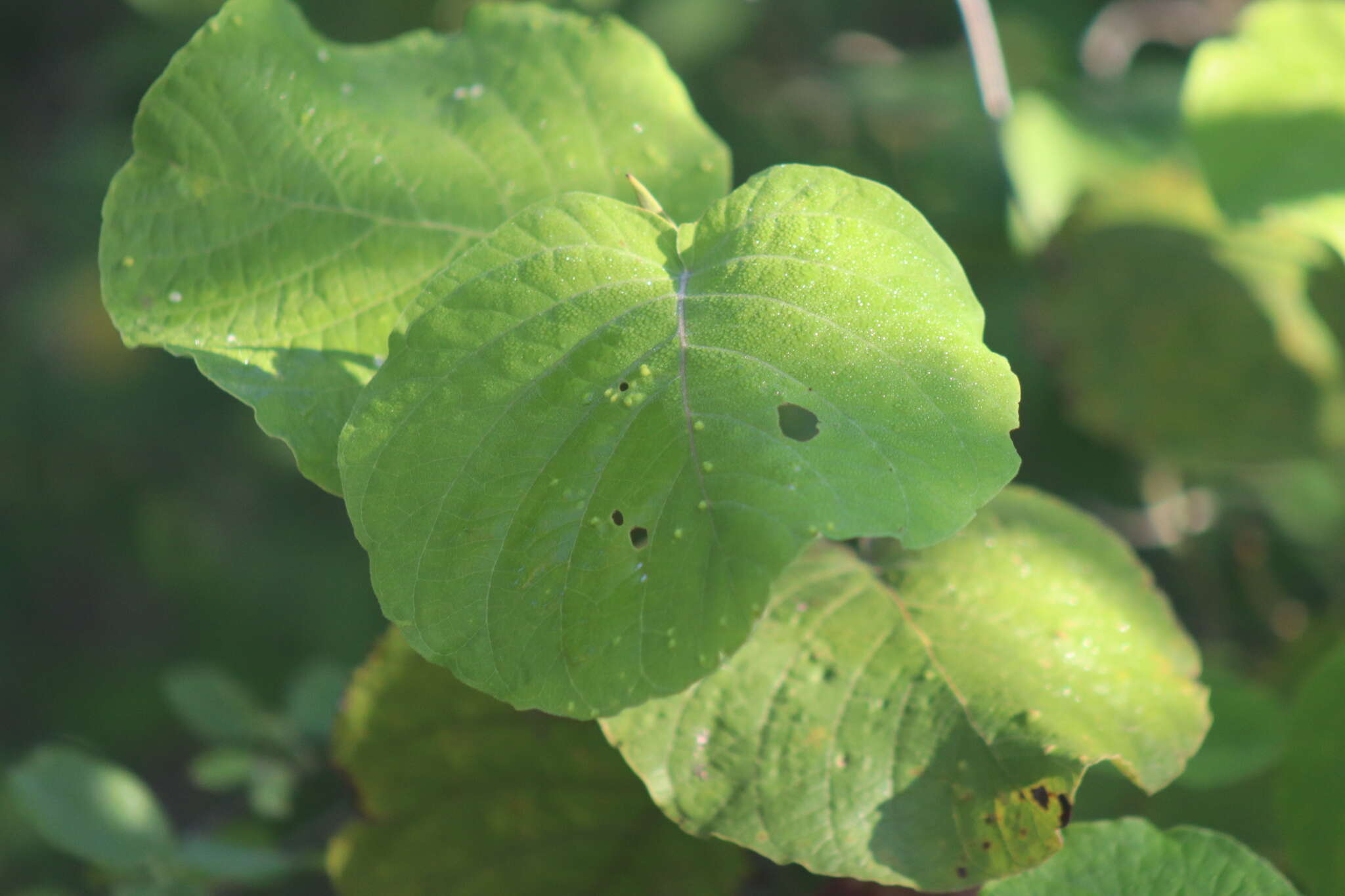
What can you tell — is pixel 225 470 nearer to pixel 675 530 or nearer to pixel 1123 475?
pixel 1123 475

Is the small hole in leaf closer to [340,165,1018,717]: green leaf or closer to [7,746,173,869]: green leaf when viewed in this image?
[340,165,1018,717]: green leaf

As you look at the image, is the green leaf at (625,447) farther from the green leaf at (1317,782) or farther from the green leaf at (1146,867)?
the green leaf at (1317,782)

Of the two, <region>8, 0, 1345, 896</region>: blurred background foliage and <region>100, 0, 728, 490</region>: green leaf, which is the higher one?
<region>100, 0, 728, 490</region>: green leaf

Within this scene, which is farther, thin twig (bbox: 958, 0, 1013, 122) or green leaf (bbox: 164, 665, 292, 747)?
thin twig (bbox: 958, 0, 1013, 122)

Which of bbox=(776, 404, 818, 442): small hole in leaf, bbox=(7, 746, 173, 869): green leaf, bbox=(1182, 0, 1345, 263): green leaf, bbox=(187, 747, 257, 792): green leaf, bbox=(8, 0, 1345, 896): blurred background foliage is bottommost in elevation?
bbox=(8, 0, 1345, 896): blurred background foliage

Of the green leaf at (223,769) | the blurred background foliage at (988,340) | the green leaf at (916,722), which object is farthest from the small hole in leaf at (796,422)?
the green leaf at (223,769)

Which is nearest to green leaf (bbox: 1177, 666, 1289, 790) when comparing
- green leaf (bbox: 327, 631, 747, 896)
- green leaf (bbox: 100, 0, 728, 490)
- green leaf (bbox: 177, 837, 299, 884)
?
green leaf (bbox: 327, 631, 747, 896)

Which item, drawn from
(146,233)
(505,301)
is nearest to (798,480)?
(505,301)
